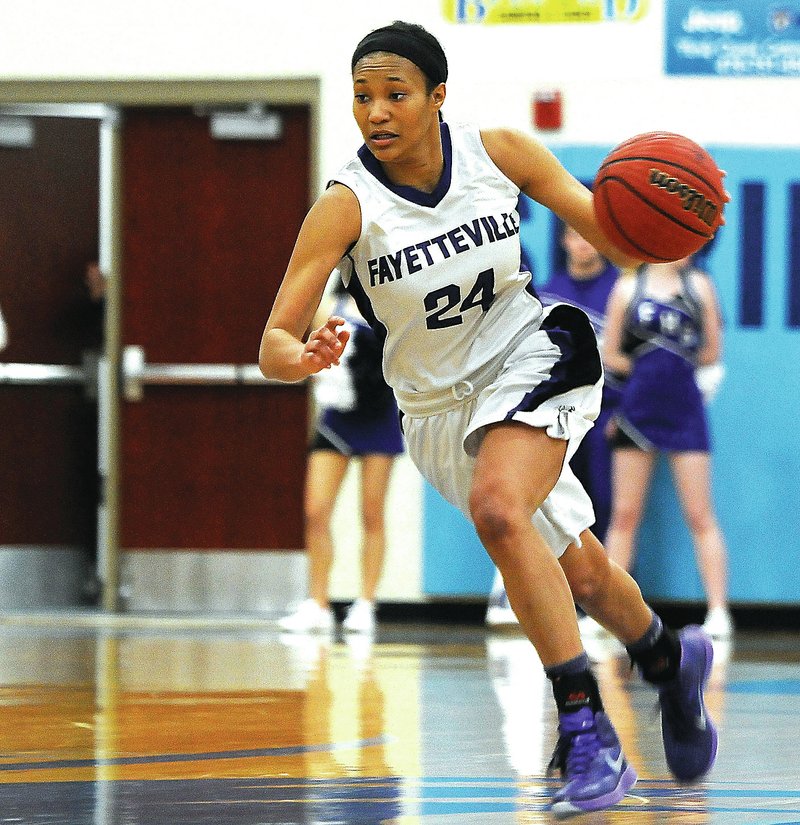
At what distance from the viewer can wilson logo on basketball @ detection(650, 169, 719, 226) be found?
3.65 meters

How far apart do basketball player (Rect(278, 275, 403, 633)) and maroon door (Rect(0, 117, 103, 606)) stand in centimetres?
190

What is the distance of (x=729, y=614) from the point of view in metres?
8.73

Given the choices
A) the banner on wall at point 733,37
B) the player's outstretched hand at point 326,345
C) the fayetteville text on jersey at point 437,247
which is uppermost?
the banner on wall at point 733,37

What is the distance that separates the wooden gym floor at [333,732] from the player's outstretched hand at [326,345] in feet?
2.64

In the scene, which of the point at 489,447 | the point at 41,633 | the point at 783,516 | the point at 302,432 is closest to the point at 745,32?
the point at 783,516

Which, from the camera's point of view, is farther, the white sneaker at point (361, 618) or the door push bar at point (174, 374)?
the door push bar at point (174, 374)

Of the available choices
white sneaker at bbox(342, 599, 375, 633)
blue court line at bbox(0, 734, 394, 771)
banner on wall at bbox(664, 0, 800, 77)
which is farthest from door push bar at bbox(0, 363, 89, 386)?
blue court line at bbox(0, 734, 394, 771)

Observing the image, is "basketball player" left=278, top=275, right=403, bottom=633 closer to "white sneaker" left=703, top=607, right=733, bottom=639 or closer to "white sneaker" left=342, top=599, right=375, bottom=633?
"white sneaker" left=342, top=599, right=375, bottom=633

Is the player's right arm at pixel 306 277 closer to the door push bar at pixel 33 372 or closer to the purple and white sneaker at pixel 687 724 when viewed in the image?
the purple and white sneaker at pixel 687 724

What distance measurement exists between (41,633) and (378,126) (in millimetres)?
4813

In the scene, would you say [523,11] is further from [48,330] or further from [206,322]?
[48,330]

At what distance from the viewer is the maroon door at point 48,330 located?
930 centimetres

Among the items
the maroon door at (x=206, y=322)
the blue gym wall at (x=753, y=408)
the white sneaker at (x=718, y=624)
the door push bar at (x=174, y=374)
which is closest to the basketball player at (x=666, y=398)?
the white sneaker at (x=718, y=624)

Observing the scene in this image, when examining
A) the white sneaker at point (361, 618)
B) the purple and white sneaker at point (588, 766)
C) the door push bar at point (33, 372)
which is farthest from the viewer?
the door push bar at point (33, 372)
